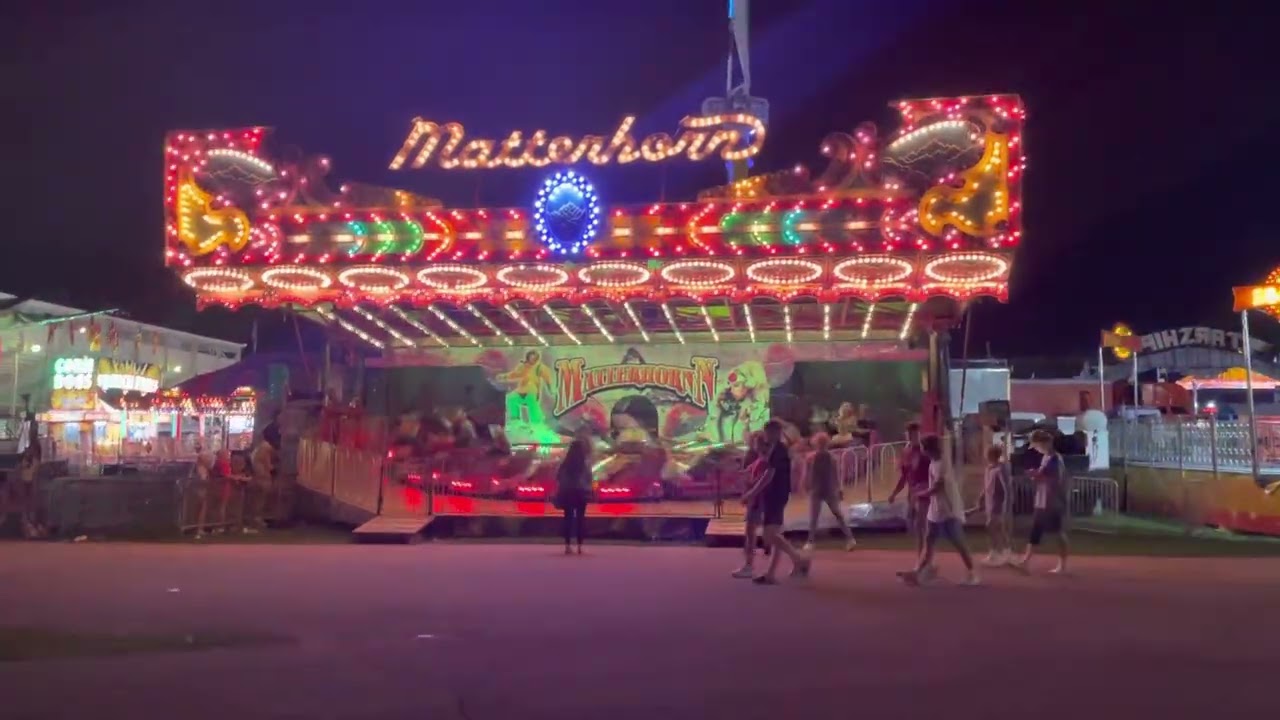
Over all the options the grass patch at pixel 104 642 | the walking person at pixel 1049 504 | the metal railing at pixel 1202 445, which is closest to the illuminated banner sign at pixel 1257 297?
the metal railing at pixel 1202 445

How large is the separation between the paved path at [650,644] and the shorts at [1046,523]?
1.91ft

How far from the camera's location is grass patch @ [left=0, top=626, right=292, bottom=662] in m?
7.87

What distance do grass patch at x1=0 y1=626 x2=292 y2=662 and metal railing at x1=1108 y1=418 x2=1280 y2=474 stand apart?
16.5 meters

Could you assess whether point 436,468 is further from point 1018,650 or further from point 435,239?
point 1018,650

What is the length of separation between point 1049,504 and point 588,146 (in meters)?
10.2

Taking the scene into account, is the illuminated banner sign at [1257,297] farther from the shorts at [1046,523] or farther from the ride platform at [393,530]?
the ride platform at [393,530]

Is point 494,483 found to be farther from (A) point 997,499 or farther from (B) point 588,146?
(A) point 997,499

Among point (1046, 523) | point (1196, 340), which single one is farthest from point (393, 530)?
point (1196, 340)

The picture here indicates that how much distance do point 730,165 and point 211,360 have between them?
45010mm

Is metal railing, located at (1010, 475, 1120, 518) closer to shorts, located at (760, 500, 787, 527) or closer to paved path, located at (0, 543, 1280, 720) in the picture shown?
paved path, located at (0, 543, 1280, 720)

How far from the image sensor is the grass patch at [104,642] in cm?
787

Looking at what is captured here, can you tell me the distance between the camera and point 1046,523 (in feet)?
41.5

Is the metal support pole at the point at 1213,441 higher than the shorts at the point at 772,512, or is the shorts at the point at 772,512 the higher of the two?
the metal support pole at the point at 1213,441

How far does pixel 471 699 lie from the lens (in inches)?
256
